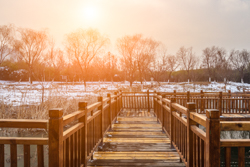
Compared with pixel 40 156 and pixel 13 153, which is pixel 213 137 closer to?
pixel 40 156

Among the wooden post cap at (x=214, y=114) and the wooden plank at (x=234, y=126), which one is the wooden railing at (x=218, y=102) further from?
the wooden post cap at (x=214, y=114)

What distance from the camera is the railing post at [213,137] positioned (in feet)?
5.90

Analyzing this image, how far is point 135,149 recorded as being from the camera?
4.15 m

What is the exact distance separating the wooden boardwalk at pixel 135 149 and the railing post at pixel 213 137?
170 centimetres

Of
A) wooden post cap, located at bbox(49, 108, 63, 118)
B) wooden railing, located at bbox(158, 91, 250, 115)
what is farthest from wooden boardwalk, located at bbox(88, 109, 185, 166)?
wooden railing, located at bbox(158, 91, 250, 115)

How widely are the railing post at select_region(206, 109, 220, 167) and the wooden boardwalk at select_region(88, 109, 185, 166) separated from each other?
170 centimetres

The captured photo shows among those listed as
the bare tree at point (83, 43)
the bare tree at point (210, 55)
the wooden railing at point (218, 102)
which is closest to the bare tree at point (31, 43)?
the bare tree at point (83, 43)

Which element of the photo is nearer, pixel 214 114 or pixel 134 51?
pixel 214 114

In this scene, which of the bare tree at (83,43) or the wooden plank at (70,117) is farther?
the bare tree at (83,43)

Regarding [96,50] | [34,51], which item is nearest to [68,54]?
[96,50]

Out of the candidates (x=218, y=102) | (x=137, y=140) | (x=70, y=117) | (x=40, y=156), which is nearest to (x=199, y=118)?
(x=70, y=117)

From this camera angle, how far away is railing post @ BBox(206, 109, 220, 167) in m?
1.80

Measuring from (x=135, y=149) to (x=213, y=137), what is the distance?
264 cm

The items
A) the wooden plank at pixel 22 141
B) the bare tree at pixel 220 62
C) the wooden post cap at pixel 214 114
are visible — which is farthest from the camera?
the bare tree at pixel 220 62
